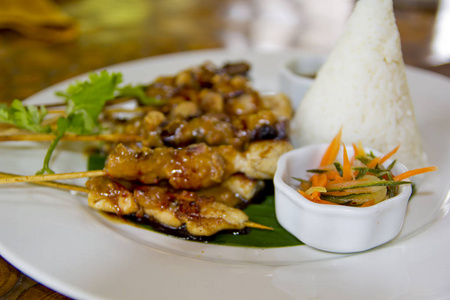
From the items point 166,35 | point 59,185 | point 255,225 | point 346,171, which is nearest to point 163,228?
point 255,225

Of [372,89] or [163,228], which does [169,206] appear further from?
[372,89]

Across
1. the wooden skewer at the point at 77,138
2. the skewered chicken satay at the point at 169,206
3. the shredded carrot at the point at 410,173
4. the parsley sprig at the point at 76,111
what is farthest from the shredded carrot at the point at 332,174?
the parsley sprig at the point at 76,111

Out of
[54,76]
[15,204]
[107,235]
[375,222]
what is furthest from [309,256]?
[54,76]

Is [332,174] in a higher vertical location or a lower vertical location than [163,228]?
higher

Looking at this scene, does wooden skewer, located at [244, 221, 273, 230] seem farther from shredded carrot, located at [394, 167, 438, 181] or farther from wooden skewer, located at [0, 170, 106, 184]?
wooden skewer, located at [0, 170, 106, 184]

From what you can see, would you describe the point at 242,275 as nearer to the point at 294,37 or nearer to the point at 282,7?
the point at 294,37

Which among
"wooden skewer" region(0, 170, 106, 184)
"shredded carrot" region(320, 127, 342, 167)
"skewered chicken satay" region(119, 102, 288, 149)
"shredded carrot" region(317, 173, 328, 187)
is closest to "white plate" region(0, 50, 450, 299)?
"wooden skewer" region(0, 170, 106, 184)
